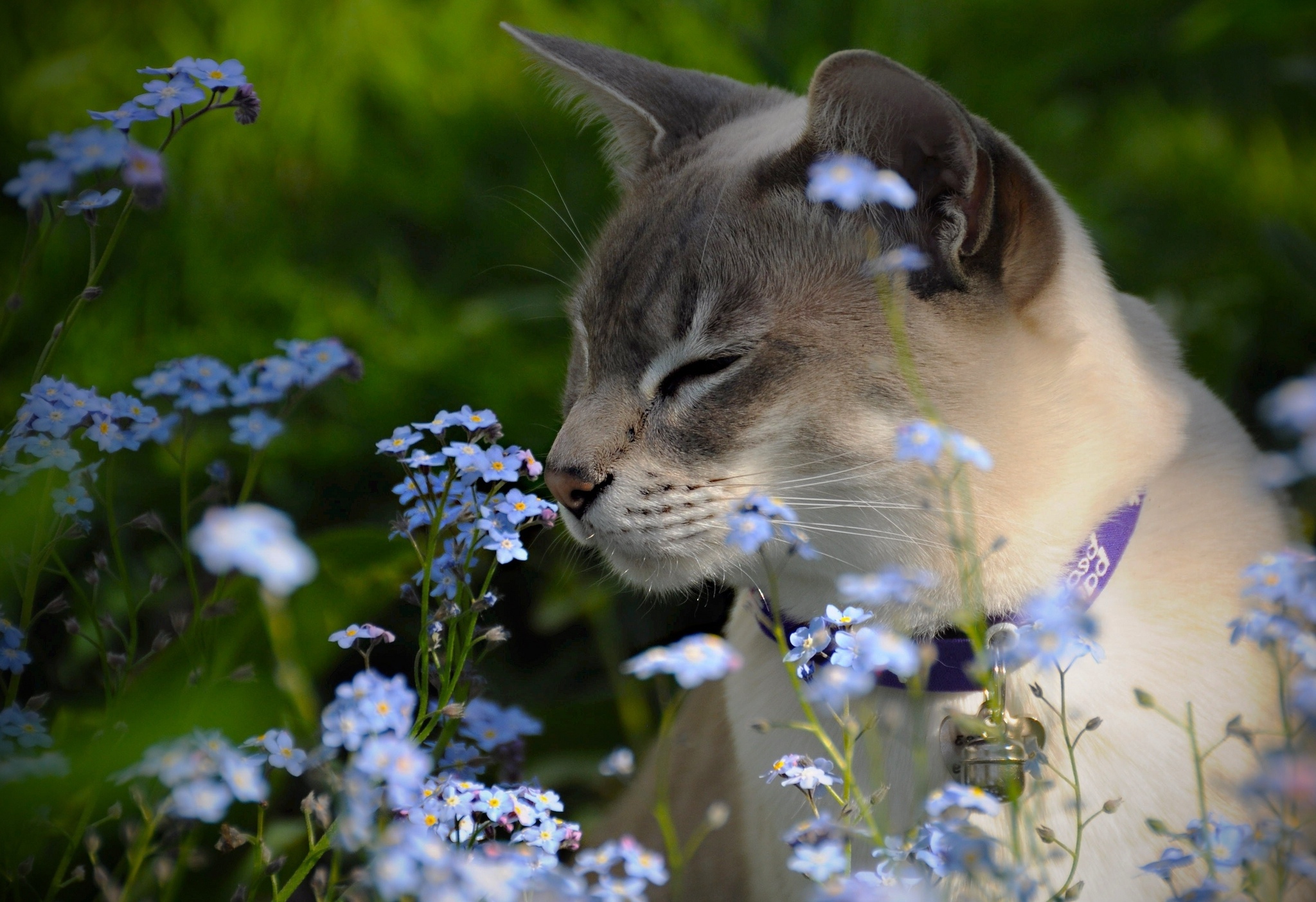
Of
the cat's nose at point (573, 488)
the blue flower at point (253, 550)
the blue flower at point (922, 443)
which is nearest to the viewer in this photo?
the blue flower at point (253, 550)

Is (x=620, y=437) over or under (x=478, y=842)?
over

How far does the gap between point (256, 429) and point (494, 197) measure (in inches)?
59.0

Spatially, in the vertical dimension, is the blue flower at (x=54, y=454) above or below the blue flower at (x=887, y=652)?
above

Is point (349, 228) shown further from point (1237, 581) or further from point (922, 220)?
point (1237, 581)

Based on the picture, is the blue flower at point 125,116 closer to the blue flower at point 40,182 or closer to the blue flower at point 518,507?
the blue flower at point 40,182

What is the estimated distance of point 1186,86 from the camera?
2.80 meters

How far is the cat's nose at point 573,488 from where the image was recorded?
1279mm

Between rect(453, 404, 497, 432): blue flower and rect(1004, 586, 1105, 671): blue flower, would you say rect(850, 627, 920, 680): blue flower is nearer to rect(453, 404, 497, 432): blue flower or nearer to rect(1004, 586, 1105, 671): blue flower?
rect(1004, 586, 1105, 671): blue flower

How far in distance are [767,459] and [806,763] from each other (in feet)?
1.18

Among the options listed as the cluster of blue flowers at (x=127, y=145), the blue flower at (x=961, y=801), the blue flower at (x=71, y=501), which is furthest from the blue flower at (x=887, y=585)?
the blue flower at (x=71, y=501)

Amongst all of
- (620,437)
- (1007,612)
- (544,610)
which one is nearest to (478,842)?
(620,437)

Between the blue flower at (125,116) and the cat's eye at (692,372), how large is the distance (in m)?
0.62

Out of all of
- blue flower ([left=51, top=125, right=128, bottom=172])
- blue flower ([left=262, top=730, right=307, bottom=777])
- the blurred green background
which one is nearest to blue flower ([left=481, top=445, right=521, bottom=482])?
blue flower ([left=262, top=730, right=307, bottom=777])

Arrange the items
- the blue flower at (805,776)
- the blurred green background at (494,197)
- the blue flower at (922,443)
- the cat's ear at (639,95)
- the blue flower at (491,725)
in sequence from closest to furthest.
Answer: the blue flower at (922,443) → the blue flower at (805,776) → the blue flower at (491,725) → the cat's ear at (639,95) → the blurred green background at (494,197)
